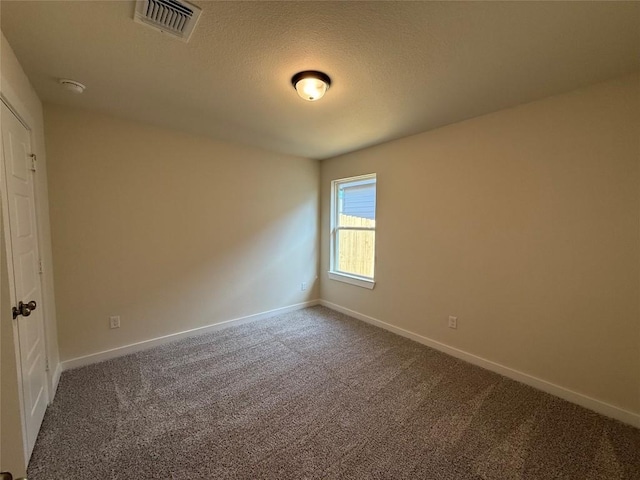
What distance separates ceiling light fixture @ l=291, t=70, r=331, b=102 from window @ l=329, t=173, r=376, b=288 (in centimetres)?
181

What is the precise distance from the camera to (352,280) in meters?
3.91

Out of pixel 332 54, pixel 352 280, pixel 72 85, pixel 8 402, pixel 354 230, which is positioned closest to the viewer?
pixel 8 402

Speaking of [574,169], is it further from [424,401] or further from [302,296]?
[302,296]

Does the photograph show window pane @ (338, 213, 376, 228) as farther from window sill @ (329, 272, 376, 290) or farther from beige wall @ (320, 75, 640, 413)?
window sill @ (329, 272, 376, 290)

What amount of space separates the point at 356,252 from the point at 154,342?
273 centimetres

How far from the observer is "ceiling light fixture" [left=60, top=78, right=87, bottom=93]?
6.39 ft

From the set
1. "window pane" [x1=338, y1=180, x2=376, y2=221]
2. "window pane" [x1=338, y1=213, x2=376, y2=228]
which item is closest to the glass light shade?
"window pane" [x1=338, y1=180, x2=376, y2=221]

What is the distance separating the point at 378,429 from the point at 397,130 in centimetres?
274

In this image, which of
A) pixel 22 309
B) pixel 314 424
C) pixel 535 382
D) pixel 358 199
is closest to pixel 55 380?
pixel 22 309

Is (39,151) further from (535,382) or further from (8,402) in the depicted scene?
(535,382)

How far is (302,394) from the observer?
7.11 ft

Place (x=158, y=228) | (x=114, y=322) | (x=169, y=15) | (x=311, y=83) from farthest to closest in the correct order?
(x=158, y=228) < (x=114, y=322) < (x=311, y=83) < (x=169, y=15)

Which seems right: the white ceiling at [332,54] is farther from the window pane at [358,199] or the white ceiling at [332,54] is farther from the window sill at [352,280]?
the window sill at [352,280]

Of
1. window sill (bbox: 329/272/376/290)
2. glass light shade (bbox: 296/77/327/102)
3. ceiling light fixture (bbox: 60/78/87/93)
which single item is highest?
ceiling light fixture (bbox: 60/78/87/93)
